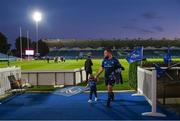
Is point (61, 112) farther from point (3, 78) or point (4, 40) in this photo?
point (4, 40)

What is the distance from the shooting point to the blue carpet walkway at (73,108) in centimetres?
1338

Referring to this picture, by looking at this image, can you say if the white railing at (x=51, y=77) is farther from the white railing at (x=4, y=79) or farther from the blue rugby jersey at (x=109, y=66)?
the blue rugby jersey at (x=109, y=66)

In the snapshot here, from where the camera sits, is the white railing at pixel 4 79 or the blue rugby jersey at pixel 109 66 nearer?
the blue rugby jersey at pixel 109 66

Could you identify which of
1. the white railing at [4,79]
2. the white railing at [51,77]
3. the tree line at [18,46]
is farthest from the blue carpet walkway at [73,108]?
the tree line at [18,46]

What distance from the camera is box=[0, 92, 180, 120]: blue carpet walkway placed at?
13383mm

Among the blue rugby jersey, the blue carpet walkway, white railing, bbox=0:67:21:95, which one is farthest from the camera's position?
white railing, bbox=0:67:21:95

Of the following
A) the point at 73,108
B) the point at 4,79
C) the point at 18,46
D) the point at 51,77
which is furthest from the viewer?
the point at 18,46

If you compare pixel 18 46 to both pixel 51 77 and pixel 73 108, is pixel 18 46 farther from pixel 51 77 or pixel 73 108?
pixel 73 108

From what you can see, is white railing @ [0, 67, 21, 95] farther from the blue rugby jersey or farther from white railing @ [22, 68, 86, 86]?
the blue rugby jersey

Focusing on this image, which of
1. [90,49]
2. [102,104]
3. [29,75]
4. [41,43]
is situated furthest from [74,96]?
[90,49]

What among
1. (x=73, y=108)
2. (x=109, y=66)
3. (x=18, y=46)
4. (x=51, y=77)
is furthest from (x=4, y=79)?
(x=18, y=46)

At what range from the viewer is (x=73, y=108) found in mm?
15312

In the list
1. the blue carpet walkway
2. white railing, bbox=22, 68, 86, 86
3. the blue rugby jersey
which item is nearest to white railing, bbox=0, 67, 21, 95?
the blue carpet walkway

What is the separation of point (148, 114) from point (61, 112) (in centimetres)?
283
